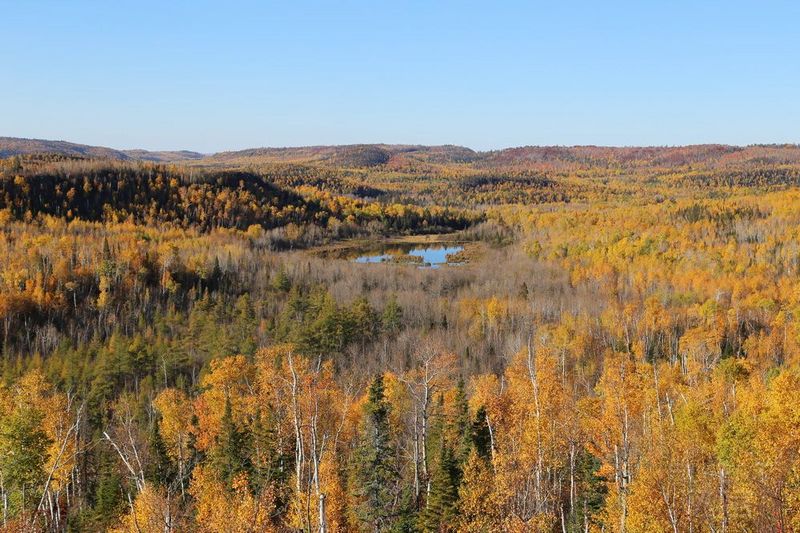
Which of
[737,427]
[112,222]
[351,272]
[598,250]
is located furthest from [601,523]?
[112,222]

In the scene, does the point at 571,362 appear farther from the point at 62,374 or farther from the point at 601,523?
the point at 62,374

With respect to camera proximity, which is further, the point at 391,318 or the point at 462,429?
the point at 391,318

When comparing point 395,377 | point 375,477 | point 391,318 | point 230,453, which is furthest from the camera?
point 391,318

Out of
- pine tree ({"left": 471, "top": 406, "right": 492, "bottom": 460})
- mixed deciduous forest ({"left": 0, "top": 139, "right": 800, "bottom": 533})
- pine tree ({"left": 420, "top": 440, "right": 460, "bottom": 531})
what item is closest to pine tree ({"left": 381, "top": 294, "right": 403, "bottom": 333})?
mixed deciduous forest ({"left": 0, "top": 139, "right": 800, "bottom": 533})

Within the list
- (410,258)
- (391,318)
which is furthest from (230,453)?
(410,258)

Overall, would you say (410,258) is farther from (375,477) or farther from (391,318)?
(375,477)

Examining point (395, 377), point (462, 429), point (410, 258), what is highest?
point (462, 429)
